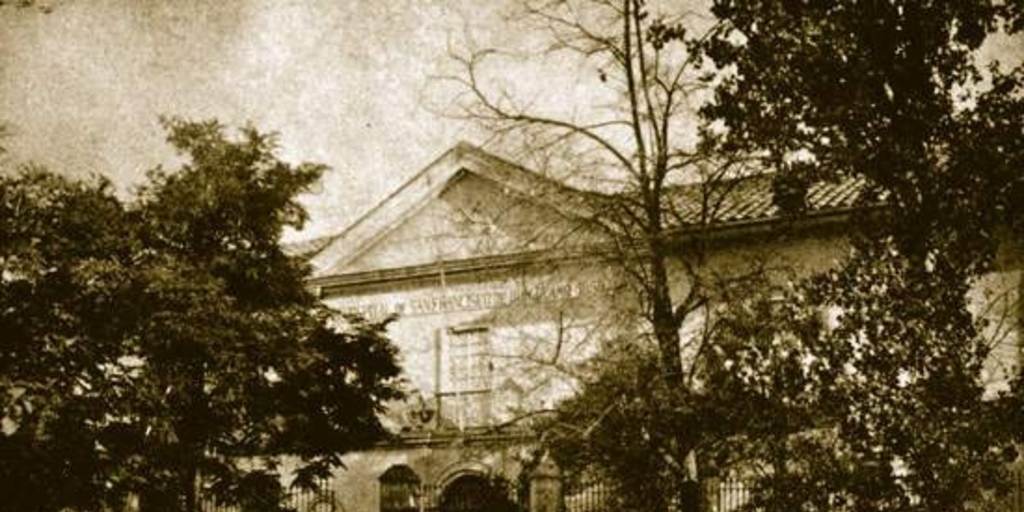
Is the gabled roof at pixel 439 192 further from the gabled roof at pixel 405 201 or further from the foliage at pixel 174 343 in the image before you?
the foliage at pixel 174 343

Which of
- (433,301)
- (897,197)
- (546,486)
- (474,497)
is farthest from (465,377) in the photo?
(897,197)

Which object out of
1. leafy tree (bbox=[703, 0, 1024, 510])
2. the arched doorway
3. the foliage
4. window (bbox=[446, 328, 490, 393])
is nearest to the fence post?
the arched doorway

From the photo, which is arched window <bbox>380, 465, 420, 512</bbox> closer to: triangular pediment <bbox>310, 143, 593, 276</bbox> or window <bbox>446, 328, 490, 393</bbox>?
window <bbox>446, 328, 490, 393</bbox>

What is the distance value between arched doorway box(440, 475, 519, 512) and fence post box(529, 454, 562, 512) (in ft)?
4.78

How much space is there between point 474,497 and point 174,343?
7048 millimetres

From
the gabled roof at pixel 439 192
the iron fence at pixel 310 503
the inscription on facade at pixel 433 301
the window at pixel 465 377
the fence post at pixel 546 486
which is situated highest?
the gabled roof at pixel 439 192

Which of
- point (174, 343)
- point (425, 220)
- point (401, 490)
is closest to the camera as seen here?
point (174, 343)

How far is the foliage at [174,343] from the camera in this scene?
40.3ft

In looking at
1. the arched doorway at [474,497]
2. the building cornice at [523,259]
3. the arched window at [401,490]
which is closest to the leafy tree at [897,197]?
the building cornice at [523,259]

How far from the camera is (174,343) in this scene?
16.1 metres

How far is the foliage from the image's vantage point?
1228 centimetres

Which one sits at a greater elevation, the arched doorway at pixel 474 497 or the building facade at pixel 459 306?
the building facade at pixel 459 306

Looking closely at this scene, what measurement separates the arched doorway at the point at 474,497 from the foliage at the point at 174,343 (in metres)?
2.41

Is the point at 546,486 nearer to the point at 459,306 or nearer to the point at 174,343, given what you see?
the point at 174,343
